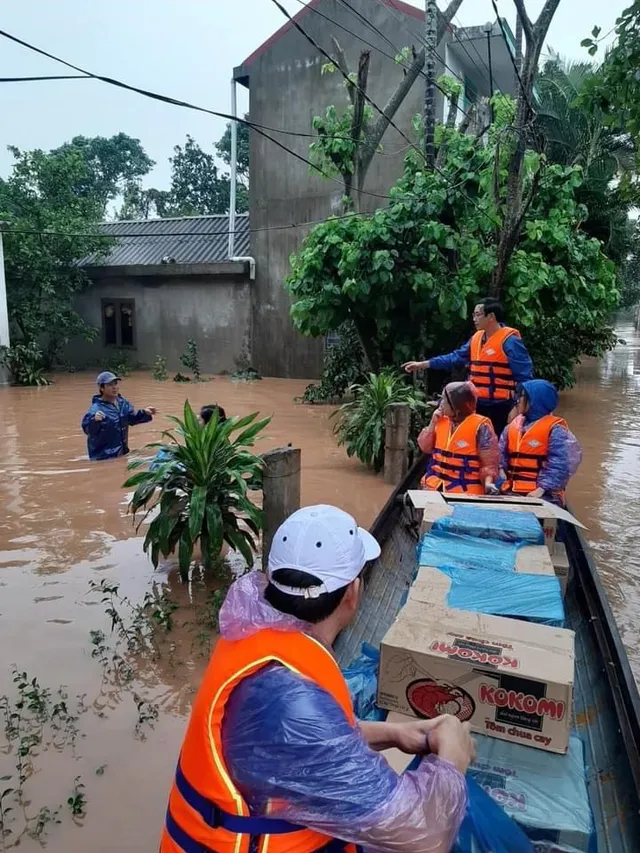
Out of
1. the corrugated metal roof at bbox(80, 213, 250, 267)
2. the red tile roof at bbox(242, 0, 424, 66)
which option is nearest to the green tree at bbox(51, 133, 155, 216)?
the corrugated metal roof at bbox(80, 213, 250, 267)

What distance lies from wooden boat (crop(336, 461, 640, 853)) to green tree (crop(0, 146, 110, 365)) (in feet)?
45.0

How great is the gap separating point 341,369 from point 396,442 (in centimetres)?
575

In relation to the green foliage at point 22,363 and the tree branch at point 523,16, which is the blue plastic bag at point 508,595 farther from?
the green foliage at point 22,363

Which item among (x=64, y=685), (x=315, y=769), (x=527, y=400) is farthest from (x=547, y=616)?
(x=64, y=685)

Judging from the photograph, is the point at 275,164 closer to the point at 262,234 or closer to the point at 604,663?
the point at 262,234

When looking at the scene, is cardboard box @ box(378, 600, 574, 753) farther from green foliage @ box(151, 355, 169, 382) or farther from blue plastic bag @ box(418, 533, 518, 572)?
green foliage @ box(151, 355, 169, 382)

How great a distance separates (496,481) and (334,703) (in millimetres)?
3636

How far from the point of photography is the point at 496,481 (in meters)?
4.71

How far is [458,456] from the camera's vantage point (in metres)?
4.68

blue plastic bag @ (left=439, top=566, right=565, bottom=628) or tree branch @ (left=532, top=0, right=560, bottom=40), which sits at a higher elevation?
tree branch @ (left=532, top=0, right=560, bottom=40)

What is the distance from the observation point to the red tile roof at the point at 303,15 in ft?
46.0

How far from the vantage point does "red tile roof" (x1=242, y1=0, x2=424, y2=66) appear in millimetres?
14008

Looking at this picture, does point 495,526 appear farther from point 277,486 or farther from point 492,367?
point 492,367

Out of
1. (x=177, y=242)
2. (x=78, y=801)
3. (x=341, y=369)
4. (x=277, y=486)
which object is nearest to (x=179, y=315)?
(x=177, y=242)
